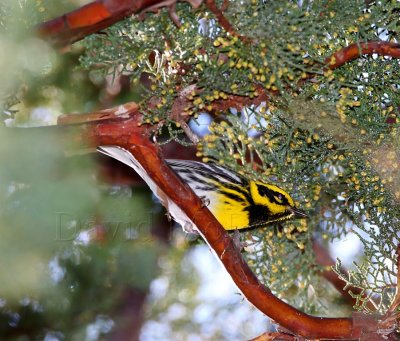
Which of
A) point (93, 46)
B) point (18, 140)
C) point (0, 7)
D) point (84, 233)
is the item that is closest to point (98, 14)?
point (93, 46)

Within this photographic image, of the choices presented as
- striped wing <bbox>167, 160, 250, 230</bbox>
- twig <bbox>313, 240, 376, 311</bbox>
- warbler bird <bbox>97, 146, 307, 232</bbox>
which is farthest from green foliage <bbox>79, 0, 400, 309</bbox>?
twig <bbox>313, 240, 376, 311</bbox>

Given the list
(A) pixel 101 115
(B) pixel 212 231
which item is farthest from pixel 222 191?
(A) pixel 101 115

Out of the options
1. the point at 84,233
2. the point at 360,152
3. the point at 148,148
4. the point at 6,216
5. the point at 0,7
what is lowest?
the point at 6,216

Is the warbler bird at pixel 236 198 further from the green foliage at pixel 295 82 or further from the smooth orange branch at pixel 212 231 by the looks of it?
the smooth orange branch at pixel 212 231

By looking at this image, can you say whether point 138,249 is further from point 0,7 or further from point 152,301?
point 0,7

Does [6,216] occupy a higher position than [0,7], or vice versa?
[0,7]

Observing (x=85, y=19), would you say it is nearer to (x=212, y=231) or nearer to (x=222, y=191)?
(x=212, y=231)

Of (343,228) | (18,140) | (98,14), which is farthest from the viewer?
(343,228)
